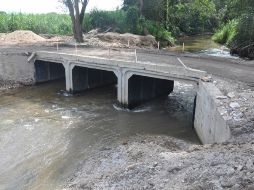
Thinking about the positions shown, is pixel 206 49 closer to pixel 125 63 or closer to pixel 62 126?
pixel 125 63

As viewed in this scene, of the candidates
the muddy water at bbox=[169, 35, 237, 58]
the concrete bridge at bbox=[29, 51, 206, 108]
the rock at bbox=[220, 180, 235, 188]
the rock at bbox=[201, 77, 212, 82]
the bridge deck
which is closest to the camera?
the rock at bbox=[220, 180, 235, 188]

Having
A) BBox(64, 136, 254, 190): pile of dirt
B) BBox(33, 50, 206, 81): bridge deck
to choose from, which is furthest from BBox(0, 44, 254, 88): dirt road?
BBox(64, 136, 254, 190): pile of dirt

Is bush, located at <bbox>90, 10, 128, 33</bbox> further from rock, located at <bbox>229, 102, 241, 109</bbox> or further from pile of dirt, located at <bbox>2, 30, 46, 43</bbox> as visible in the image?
rock, located at <bbox>229, 102, 241, 109</bbox>

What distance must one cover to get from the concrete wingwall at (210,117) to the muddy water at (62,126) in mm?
1120

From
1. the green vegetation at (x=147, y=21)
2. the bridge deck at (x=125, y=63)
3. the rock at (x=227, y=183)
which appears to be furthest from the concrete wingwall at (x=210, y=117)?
the green vegetation at (x=147, y=21)

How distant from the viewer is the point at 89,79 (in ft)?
91.5

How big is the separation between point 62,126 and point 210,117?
9.14 m

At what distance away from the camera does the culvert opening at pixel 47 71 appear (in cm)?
2924

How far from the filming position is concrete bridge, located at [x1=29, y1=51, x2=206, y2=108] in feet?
65.4

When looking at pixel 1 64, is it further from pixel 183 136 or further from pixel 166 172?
pixel 166 172

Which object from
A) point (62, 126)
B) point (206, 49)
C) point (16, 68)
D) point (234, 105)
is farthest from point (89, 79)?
→ point (206, 49)

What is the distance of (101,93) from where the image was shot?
2722 cm

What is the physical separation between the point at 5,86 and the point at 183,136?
16.5 m

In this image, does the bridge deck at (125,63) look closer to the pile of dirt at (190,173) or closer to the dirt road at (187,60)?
the dirt road at (187,60)
